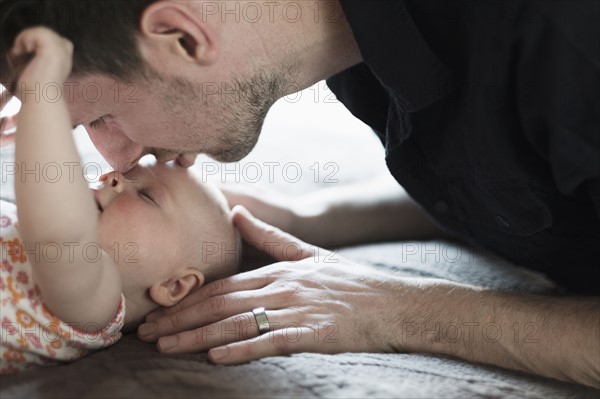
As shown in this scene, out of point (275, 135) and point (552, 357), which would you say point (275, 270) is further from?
point (275, 135)

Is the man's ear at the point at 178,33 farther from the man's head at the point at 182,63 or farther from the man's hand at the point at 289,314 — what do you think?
the man's hand at the point at 289,314

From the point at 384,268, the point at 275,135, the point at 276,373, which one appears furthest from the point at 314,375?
the point at 275,135

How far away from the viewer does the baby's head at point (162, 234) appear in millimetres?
1263

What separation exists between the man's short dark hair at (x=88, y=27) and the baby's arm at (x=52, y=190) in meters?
0.03

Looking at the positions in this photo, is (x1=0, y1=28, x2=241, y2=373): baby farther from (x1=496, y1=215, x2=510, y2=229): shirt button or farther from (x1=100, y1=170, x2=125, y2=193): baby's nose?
(x1=496, y1=215, x2=510, y2=229): shirt button

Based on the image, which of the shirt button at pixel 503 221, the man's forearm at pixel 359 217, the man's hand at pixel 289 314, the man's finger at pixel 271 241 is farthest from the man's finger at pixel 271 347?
the man's forearm at pixel 359 217

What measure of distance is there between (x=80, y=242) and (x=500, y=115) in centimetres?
63

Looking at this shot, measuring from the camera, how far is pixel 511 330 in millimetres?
1203

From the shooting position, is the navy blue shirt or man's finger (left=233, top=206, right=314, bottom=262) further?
man's finger (left=233, top=206, right=314, bottom=262)

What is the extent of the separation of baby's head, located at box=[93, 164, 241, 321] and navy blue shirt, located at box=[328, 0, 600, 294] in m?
0.35

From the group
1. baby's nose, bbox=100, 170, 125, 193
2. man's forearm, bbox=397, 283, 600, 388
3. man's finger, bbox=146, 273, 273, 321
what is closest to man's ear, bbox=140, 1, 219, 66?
baby's nose, bbox=100, 170, 125, 193

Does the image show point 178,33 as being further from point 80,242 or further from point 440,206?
point 440,206

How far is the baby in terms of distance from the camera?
3.29 feet

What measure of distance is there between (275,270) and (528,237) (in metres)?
0.45
